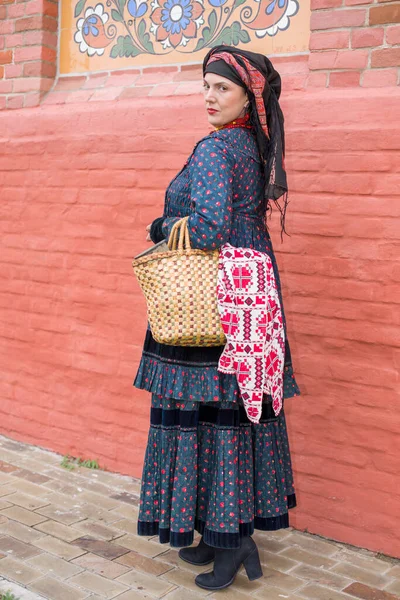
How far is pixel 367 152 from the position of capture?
3.46 metres

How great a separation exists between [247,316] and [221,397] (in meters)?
0.36

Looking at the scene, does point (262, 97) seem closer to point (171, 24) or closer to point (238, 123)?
point (238, 123)

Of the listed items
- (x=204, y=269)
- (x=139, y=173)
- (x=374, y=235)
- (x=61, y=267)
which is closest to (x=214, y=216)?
(x=204, y=269)

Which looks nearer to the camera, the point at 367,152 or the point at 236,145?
the point at 236,145

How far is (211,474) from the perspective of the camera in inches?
125

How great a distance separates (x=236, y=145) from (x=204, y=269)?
493 mm

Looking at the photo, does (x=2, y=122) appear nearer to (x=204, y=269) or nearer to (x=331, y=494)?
(x=204, y=269)

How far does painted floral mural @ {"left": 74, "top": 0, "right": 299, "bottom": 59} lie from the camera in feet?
13.0

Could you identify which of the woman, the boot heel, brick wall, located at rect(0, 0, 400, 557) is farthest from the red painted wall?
the boot heel

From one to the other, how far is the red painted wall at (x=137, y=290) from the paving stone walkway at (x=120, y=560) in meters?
0.22

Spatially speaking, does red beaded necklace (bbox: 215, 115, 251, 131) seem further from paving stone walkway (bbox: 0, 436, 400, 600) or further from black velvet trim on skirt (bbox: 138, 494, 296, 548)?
paving stone walkway (bbox: 0, 436, 400, 600)

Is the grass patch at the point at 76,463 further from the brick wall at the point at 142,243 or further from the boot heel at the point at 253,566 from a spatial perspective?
the boot heel at the point at 253,566

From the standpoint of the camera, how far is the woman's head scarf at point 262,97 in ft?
9.86

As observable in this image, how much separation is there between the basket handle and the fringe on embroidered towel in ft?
0.46
